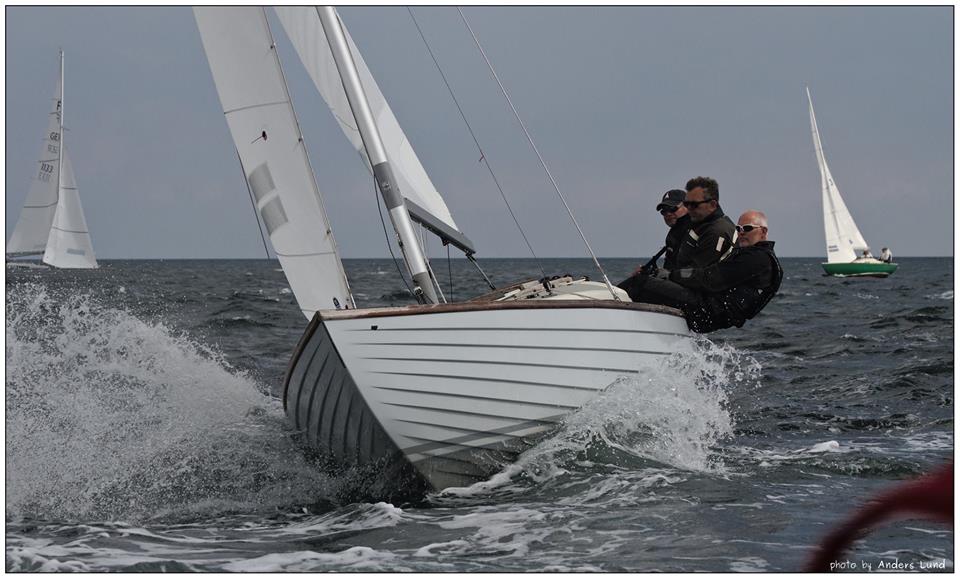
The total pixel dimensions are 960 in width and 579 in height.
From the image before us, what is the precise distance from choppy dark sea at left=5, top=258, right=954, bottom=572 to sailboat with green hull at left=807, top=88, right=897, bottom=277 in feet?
115

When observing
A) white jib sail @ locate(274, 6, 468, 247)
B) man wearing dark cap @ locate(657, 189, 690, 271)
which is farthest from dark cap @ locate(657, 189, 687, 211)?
white jib sail @ locate(274, 6, 468, 247)

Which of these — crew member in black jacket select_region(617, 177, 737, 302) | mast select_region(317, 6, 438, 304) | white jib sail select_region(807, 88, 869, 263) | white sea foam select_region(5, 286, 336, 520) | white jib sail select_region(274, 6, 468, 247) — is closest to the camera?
white sea foam select_region(5, 286, 336, 520)

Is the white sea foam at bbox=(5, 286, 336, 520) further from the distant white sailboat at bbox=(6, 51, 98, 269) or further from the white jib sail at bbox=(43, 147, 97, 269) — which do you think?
the white jib sail at bbox=(43, 147, 97, 269)

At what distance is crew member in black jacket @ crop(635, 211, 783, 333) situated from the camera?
6.14 meters

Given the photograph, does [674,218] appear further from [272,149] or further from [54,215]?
[54,215]

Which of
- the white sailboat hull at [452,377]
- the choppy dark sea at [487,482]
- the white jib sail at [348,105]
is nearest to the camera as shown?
the choppy dark sea at [487,482]

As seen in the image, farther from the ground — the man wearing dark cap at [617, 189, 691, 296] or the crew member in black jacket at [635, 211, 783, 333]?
the man wearing dark cap at [617, 189, 691, 296]

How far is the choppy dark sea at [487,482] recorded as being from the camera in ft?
13.1

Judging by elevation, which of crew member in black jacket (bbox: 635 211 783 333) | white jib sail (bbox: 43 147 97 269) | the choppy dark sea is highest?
white jib sail (bbox: 43 147 97 269)

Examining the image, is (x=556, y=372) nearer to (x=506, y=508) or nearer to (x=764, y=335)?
(x=506, y=508)

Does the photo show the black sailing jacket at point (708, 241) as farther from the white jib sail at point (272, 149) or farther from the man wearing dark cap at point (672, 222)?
the white jib sail at point (272, 149)

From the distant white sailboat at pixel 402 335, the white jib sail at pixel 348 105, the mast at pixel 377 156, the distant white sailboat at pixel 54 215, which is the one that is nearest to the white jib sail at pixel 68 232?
the distant white sailboat at pixel 54 215

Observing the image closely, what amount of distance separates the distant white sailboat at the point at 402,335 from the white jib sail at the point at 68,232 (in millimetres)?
32428

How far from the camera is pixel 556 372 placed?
5.11 m
